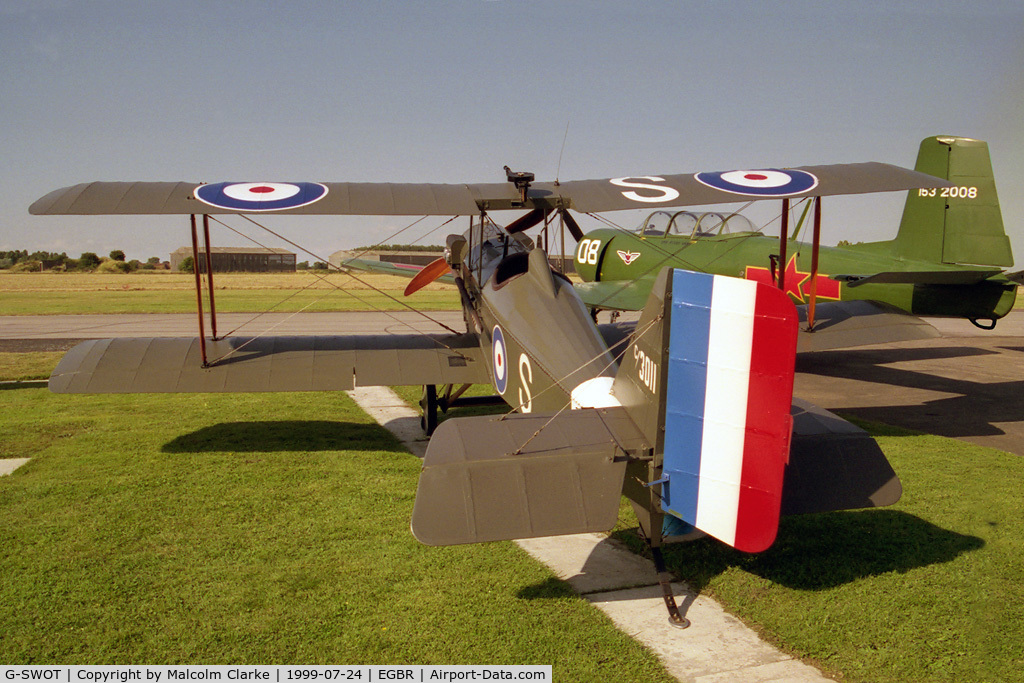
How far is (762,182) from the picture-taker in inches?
311

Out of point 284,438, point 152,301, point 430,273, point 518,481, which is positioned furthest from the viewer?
point 152,301

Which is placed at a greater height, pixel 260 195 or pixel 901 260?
pixel 260 195

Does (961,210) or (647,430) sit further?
(961,210)

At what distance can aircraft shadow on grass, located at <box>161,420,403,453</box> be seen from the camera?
7.77 metres

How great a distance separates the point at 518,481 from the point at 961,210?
11.3 metres

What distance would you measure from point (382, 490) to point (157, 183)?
3.98m

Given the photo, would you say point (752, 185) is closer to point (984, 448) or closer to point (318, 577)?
point (984, 448)

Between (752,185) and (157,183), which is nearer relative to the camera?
(157,183)

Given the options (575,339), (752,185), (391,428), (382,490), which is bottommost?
(391,428)

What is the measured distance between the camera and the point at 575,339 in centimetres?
539

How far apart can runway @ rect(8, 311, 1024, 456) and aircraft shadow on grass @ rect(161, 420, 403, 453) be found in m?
1.60

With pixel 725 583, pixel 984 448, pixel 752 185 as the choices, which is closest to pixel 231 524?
pixel 725 583

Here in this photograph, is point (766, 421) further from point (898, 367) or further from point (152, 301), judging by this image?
point (152, 301)

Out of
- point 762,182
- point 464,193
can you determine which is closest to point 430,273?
point 464,193
